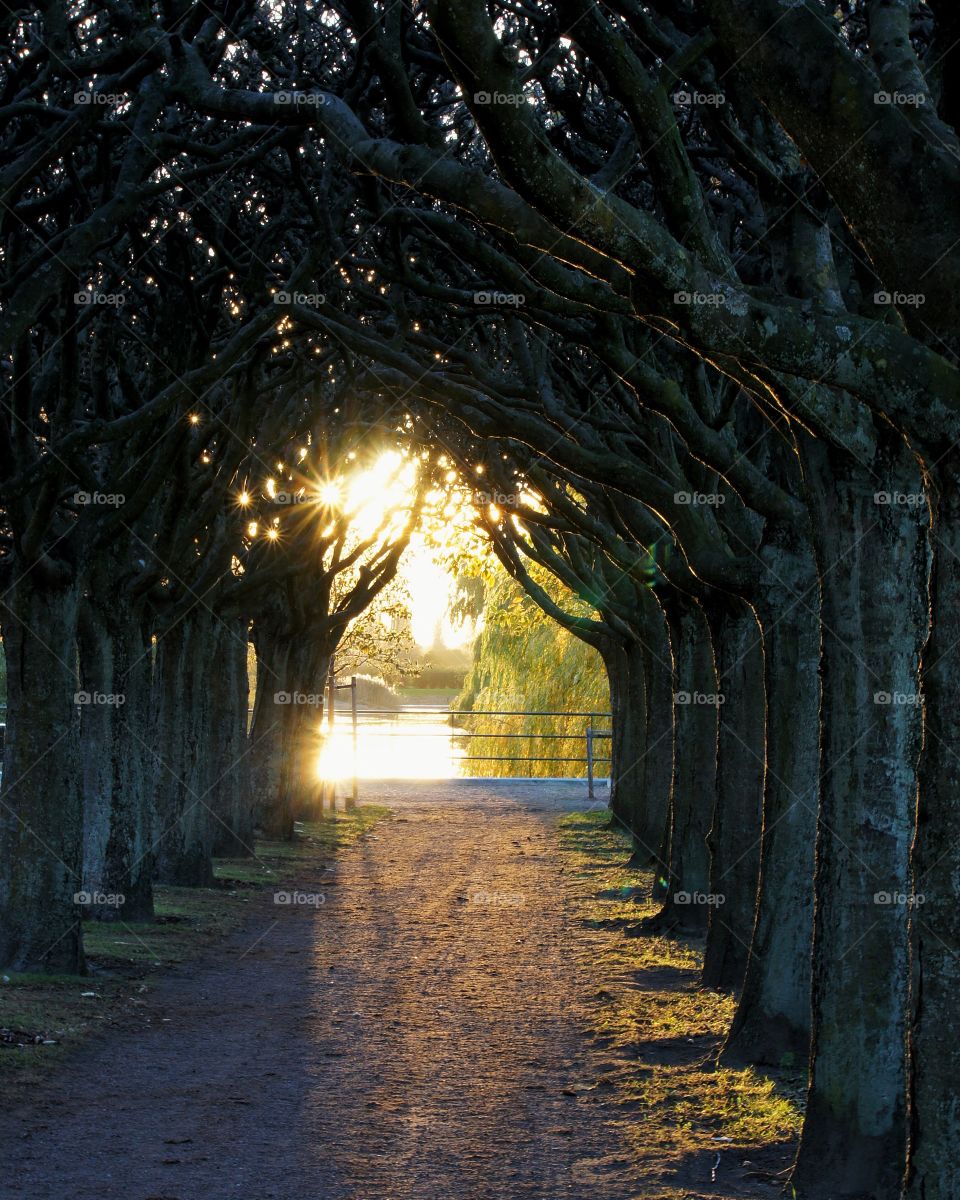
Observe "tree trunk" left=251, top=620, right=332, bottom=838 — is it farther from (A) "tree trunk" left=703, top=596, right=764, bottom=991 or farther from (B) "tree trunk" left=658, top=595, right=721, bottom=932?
(A) "tree trunk" left=703, top=596, right=764, bottom=991

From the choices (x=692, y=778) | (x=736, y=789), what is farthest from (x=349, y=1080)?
(x=692, y=778)

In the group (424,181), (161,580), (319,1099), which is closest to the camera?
(424,181)

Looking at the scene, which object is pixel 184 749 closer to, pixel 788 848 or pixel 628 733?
pixel 788 848

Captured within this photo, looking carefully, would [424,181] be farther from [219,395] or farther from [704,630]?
[219,395]

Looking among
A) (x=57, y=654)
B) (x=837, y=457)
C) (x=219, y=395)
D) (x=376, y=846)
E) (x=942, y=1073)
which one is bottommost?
(x=376, y=846)

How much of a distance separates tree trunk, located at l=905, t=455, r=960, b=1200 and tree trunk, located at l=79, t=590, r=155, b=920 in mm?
10230

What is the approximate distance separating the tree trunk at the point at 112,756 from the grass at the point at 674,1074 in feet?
15.5

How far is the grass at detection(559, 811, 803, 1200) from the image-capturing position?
795cm

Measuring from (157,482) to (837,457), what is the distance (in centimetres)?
756

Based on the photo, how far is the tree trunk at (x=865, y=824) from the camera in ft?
23.2

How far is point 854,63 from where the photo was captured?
504 cm

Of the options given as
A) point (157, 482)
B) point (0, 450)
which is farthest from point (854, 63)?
point (157, 482)

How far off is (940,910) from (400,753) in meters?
53.7

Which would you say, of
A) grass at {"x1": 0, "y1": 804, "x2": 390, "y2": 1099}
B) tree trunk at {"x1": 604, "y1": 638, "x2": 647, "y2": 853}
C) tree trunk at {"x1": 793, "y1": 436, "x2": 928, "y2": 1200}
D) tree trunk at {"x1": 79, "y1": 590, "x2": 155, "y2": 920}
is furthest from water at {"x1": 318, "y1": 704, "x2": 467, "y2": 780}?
tree trunk at {"x1": 793, "y1": 436, "x2": 928, "y2": 1200}
